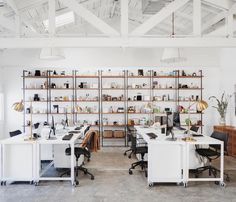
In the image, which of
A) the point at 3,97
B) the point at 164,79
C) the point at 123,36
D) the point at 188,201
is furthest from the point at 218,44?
the point at 3,97

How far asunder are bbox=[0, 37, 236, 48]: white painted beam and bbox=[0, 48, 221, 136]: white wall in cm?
401

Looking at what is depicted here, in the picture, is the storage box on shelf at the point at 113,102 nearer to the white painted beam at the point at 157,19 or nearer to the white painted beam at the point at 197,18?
the white painted beam at the point at 157,19

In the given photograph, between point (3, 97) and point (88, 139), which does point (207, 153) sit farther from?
point (3, 97)

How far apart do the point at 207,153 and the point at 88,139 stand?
2351 millimetres

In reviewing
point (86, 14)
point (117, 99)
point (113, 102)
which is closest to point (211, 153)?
point (86, 14)

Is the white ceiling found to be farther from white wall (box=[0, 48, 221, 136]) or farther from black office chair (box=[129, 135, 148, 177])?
black office chair (box=[129, 135, 148, 177])

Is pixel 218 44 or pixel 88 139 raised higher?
→ pixel 218 44

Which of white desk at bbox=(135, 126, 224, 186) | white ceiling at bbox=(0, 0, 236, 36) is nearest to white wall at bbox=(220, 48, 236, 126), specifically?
white ceiling at bbox=(0, 0, 236, 36)

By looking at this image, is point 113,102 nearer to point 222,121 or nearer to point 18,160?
point 222,121

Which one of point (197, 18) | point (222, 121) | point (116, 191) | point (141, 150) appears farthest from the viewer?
point (222, 121)

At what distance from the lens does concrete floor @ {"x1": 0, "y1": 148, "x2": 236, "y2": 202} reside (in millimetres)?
4312

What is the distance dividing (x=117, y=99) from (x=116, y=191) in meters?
4.73

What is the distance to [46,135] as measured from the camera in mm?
5516

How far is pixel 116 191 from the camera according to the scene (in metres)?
4.64
